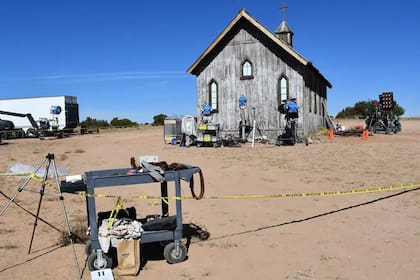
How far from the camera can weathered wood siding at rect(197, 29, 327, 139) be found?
22.5m

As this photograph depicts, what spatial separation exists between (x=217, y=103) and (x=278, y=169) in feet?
36.5

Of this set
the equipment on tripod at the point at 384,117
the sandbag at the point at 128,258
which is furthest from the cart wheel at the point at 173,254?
the equipment on tripod at the point at 384,117

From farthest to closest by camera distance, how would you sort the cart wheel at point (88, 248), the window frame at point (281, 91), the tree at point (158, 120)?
1. the tree at point (158, 120)
2. the window frame at point (281, 91)
3. the cart wheel at point (88, 248)

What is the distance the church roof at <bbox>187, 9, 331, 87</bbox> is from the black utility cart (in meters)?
16.9

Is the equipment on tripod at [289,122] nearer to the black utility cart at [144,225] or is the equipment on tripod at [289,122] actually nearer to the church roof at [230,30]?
the church roof at [230,30]

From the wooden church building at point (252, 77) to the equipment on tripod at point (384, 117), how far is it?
326 inches

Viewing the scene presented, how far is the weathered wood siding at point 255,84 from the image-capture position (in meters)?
22.5

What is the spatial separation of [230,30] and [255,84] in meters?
3.13

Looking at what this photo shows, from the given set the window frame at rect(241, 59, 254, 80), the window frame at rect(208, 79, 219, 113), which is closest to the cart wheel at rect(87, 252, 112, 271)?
the window frame at rect(241, 59, 254, 80)

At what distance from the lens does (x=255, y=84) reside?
23125 millimetres

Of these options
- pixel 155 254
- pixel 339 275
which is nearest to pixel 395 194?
pixel 339 275

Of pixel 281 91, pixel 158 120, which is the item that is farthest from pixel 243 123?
pixel 158 120

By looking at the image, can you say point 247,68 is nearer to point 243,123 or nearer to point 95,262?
point 243,123

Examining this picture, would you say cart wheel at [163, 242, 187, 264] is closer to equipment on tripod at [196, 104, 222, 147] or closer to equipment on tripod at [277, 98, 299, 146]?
equipment on tripod at [196, 104, 222, 147]
